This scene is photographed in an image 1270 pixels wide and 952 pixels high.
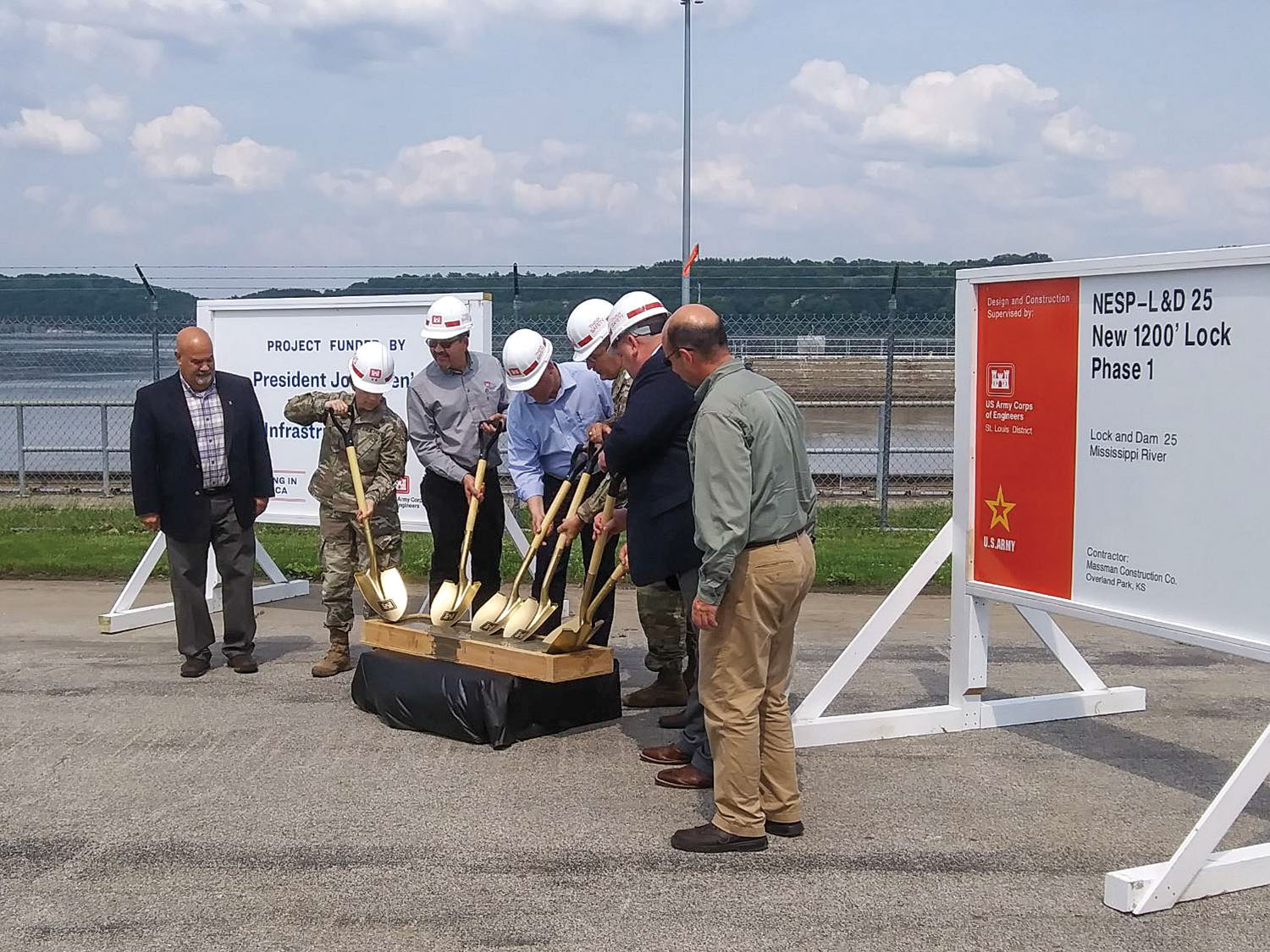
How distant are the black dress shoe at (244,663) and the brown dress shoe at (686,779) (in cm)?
319

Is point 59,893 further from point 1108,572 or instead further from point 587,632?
point 1108,572

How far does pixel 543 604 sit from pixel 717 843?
2178 millimetres

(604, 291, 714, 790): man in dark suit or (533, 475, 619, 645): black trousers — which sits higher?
(604, 291, 714, 790): man in dark suit

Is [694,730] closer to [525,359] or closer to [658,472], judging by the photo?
[658,472]

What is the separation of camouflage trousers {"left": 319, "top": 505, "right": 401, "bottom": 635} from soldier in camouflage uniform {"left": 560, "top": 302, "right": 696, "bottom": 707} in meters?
1.56

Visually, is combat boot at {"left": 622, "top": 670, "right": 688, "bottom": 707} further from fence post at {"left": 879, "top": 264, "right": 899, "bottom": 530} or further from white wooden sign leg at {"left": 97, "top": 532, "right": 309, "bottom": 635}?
fence post at {"left": 879, "top": 264, "right": 899, "bottom": 530}

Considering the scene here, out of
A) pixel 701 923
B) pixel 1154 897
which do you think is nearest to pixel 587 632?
pixel 701 923

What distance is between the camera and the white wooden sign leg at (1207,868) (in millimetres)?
4707

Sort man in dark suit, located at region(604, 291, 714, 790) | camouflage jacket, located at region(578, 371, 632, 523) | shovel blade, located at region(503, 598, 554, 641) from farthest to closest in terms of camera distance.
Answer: shovel blade, located at region(503, 598, 554, 641), camouflage jacket, located at region(578, 371, 632, 523), man in dark suit, located at region(604, 291, 714, 790)

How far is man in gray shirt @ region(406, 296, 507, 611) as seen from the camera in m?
8.18

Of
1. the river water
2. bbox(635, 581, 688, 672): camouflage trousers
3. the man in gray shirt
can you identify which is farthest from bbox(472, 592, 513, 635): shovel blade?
the river water

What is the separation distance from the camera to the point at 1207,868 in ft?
16.0

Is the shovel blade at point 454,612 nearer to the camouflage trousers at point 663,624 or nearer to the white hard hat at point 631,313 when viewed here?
the camouflage trousers at point 663,624

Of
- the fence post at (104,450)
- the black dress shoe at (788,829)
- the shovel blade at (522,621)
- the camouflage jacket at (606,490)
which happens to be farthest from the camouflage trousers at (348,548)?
Answer: the fence post at (104,450)
